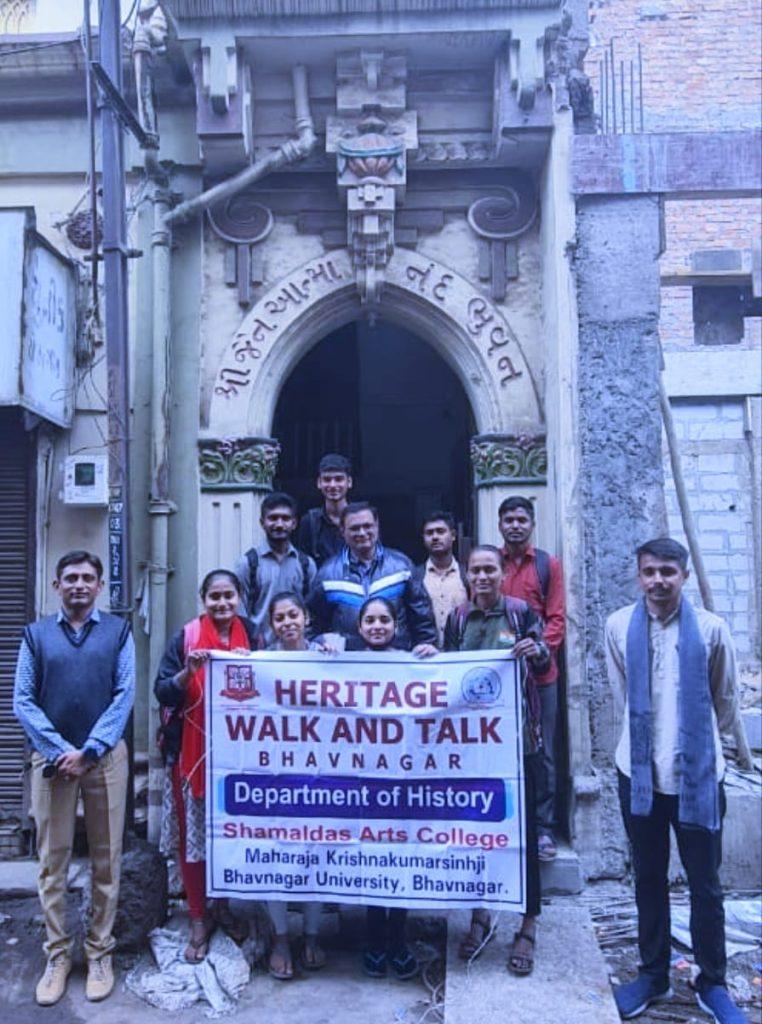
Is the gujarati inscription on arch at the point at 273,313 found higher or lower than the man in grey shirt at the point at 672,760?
higher

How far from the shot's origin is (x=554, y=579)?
16.2ft

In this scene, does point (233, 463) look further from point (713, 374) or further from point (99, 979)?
point (713, 374)

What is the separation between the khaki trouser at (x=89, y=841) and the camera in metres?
4.04

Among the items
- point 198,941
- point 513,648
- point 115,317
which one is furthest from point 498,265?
point 198,941

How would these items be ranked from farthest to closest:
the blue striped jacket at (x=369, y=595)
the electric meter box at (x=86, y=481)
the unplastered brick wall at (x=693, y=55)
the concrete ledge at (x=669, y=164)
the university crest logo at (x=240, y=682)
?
the unplastered brick wall at (x=693, y=55) → the electric meter box at (x=86, y=481) → the concrete ledge at (x=669, y=164) → the blue striped jacket at (x=369, y=595) → the university crest logo at (x=240, y=682)

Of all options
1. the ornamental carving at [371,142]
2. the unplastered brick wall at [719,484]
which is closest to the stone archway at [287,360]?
the ornamental carving at [371,142]

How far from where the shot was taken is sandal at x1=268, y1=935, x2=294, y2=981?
409cm

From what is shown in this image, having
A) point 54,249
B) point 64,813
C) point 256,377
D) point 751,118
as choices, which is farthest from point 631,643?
point 751,118

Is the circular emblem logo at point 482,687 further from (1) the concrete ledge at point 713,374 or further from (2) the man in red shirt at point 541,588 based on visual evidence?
(1) the concrete ledge at point 713,374

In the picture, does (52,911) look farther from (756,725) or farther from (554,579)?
(756,725)

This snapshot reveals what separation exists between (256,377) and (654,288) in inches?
102

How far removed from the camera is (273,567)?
15.9 ft

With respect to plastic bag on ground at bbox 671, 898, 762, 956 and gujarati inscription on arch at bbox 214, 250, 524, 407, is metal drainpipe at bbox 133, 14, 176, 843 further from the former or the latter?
plastic bag on ground at bbox 671, 898, 762, 956

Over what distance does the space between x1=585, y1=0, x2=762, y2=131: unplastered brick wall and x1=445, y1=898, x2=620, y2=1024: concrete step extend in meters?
10.9
